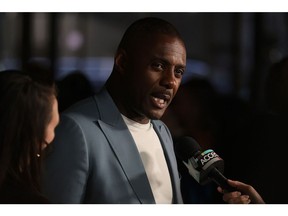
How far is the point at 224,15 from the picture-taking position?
7.16 feet

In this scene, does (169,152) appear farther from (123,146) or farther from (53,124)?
(53,124)

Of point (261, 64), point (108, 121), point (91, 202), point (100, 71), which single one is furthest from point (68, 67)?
point (261, 64)

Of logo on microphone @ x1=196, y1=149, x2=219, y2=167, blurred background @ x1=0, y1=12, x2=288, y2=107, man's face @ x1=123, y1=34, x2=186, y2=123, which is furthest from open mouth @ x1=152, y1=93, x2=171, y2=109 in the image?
logo on microphone @ x1=196, y1=149, x2=219, y2=167

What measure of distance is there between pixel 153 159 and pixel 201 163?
0.23m

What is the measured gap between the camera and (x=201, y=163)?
1.92 metres

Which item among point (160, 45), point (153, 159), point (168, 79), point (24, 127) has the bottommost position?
point (153, 159)

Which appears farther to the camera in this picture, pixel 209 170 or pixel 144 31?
pixel 144 31

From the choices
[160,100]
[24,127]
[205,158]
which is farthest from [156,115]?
[24,127]

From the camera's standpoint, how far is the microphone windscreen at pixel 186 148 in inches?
78.6

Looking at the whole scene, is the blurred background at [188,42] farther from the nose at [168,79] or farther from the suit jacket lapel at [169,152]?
the suit jacket lapel at [169,152]

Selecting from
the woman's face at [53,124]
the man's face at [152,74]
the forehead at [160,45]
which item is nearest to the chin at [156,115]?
the man's face at [152,74]

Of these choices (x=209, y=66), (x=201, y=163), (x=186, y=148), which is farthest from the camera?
(x=209, y=66)

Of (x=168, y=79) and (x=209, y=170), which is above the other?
(x=168, y=79)

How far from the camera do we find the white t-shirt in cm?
208
